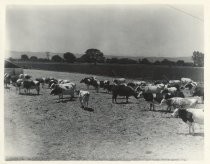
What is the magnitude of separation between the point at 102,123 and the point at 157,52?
1.69 meters

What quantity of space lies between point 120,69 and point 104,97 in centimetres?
65

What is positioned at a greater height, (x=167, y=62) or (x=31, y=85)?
(x=167, y=62)

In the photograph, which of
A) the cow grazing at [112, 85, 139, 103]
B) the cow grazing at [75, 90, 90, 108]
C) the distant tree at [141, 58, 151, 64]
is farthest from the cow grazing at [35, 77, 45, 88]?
the distant tree at [141, 58, 151, 64]

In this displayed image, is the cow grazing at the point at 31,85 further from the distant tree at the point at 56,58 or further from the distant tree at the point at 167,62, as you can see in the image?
the distant tree at the point at 167,62

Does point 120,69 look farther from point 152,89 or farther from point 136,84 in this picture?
A: point 152,89

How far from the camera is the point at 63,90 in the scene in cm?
886

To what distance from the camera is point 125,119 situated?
7.77 m

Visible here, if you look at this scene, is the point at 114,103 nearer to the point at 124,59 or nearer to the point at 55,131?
the point at 124,59

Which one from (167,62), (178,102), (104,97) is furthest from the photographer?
(104,97)

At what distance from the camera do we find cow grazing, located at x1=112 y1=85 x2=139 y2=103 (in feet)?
29.2

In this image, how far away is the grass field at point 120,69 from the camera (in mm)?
8570

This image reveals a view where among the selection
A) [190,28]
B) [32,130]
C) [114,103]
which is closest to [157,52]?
[190,28]

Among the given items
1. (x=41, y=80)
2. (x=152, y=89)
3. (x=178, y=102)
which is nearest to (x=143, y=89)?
(x=152, y=89)

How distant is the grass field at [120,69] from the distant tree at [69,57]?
10 centimetres
